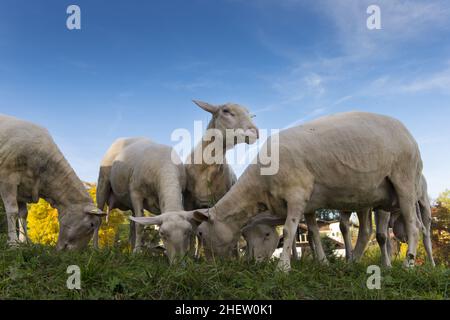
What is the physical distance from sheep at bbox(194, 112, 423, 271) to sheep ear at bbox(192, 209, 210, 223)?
2 centimetres

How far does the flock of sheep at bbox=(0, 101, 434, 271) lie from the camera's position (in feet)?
22.1

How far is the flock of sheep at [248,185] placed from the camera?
265 inches

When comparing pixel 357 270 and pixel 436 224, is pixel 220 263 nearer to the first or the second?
pixel 357 270

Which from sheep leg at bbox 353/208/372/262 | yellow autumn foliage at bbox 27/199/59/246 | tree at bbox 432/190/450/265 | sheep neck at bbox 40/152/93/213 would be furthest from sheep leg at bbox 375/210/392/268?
tree at bbox 432/190/450/265

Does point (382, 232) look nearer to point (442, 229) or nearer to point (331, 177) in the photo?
point (331, 177)

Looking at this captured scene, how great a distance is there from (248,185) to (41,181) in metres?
4.47

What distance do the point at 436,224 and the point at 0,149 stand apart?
2985 centimetres

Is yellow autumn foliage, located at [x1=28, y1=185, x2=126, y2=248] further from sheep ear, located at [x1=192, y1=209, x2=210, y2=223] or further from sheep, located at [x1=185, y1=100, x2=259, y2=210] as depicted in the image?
sheep ear, located at [x1=192, y1=209, x2=210, y2=223]

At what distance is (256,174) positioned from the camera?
22.9ft

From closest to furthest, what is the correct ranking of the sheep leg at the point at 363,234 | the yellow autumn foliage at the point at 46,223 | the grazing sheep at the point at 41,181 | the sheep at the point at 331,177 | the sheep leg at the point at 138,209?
the sheep at the point at 331,177 < the grazing sheep at the point at 41,181 < the sheep leg at the point at 363,234 < the sheep leg at the point at 138,209 < the yellow autumn foliage at the point at 46,223

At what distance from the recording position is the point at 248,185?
23.1 feet

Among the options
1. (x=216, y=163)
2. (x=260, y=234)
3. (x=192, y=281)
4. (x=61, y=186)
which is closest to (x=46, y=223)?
(x=61, y=186)

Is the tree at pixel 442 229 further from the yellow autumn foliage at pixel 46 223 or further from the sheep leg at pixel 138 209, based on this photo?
the sheep leg at pixel 138 209

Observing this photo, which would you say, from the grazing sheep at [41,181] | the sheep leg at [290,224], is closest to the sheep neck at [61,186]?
the grazing sheep at [41,181]
